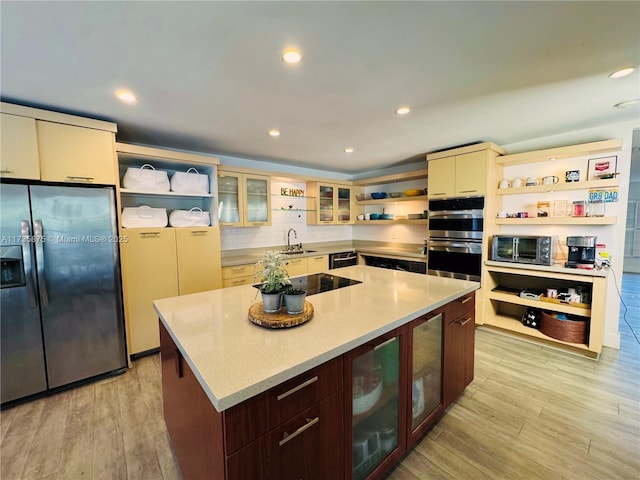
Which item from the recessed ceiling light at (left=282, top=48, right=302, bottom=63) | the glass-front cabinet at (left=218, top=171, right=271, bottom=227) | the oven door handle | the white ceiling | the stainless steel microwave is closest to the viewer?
the white ceiling

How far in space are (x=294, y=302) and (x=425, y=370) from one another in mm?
1033

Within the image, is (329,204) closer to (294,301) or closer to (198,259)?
(198,259)

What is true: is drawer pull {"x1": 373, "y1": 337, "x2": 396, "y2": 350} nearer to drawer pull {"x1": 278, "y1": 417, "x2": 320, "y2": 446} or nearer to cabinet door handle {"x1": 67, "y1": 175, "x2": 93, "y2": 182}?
drawer pull {"x1": 278, "y1": 417, "x2": 320, "y2": 446}

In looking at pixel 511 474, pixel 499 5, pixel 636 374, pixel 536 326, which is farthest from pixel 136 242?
pixel 636 374

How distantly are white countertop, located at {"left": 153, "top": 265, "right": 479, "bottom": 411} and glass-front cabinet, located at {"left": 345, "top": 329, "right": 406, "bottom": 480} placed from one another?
15 cm

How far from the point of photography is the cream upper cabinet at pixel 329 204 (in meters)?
4.63

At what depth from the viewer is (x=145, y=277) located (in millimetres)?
2721

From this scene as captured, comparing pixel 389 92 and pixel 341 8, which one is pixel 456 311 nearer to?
pixel 389 92

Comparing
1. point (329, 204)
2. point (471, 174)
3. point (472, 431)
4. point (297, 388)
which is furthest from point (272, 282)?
point (329, 204)

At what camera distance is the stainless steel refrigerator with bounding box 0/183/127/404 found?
1997 millimetres

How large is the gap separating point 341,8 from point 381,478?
92.2 inches

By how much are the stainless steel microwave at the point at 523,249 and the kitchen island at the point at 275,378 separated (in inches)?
74.9

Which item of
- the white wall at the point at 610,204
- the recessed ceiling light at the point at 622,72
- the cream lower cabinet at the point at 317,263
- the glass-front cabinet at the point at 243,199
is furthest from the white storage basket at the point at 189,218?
the white wall at the point at 610,204

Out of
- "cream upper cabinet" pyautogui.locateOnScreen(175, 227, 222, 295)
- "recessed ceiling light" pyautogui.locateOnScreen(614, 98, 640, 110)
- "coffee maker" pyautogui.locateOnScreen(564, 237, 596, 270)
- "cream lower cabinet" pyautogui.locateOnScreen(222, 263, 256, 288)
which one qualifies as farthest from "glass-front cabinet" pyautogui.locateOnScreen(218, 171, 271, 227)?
"recessed ceiling light" pyautogui.locateOnScreen(614, 98, 640, 110)
